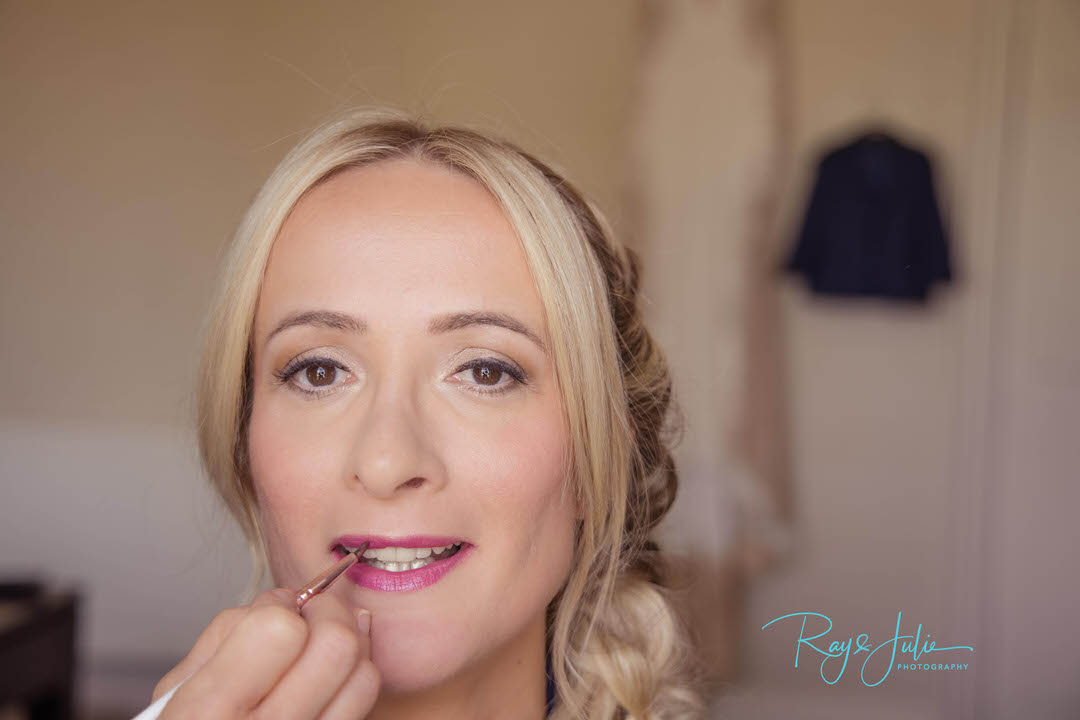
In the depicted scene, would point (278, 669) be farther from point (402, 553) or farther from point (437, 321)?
point (437, 321)

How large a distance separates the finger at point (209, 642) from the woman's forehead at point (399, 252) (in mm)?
327

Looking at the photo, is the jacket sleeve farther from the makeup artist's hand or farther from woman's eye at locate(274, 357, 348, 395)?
the makeup artist's hand

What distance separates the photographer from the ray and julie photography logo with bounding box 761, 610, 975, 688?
3.10 meters

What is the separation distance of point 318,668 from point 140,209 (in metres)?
3.22

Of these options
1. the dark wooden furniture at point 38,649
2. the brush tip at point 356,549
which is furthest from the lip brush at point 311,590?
the dark wooden furniture at point 38,649

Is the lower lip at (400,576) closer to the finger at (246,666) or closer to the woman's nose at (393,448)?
the woman's nose at (393,448)

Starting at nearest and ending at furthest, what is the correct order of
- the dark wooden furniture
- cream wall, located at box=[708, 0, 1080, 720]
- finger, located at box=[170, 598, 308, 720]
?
finger, located at box=[170, 598, 308, 720] < the dark wooden furniture < cream wall, located at box=[708, 0, 1080, 720]

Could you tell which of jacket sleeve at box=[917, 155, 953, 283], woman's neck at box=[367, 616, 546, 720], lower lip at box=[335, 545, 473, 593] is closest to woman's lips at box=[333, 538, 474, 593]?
lower lip at box=[335, 545, 473, 593]

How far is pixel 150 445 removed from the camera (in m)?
3.57

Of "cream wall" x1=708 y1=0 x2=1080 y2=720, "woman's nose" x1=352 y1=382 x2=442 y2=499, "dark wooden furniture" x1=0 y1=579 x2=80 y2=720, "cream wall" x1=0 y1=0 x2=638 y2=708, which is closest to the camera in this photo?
"woman's nose" x1=352 y1=382 x2=442 y2=499

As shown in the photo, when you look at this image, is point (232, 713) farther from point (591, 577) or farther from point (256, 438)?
point (591, 577)

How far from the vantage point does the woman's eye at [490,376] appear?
1.03 metres

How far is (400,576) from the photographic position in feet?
3.10

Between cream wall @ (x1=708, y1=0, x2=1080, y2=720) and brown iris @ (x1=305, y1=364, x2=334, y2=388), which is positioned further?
cream wall @ (x1=708, y1=0, x2=1080, y2=720)
